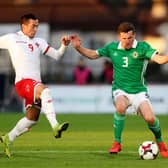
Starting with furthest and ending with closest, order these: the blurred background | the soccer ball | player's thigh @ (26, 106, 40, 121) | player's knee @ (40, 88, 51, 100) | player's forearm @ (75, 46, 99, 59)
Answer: the blurred background < player's forearm @ (75, 46, 99, 59) < player's thigh @ (26, 106, 40, 121) < player's knee @ (40, 88, 51, 100) < the soccer ball

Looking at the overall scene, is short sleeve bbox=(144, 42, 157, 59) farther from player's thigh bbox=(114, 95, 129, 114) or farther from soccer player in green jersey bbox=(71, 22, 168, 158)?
player's thigh bbox=(114, 95, 129, 114)

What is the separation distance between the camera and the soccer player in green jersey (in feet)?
43.1

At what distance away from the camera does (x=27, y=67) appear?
43.5 feet

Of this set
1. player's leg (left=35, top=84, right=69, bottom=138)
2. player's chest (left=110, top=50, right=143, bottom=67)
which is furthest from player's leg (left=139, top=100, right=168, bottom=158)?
player's leg (left=35, top=84, right=69, bottom=138)

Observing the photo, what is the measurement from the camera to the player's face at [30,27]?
13266 mm

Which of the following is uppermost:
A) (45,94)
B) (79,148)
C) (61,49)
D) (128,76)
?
(61,49)

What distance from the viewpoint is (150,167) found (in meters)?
11.5

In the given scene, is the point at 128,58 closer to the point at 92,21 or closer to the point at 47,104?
the point at 47,104

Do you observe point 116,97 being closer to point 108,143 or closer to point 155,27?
point 108,143

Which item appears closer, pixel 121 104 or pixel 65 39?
pixel 121 104

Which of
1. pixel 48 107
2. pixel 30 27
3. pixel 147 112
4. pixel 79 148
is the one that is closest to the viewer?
pixel 48 107

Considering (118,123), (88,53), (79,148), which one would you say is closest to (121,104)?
(118,123)

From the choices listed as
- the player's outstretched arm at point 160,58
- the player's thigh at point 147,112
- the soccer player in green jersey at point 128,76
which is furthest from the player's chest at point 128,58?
the player's thigh at point 147,112

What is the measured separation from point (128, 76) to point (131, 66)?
0.53 ft
